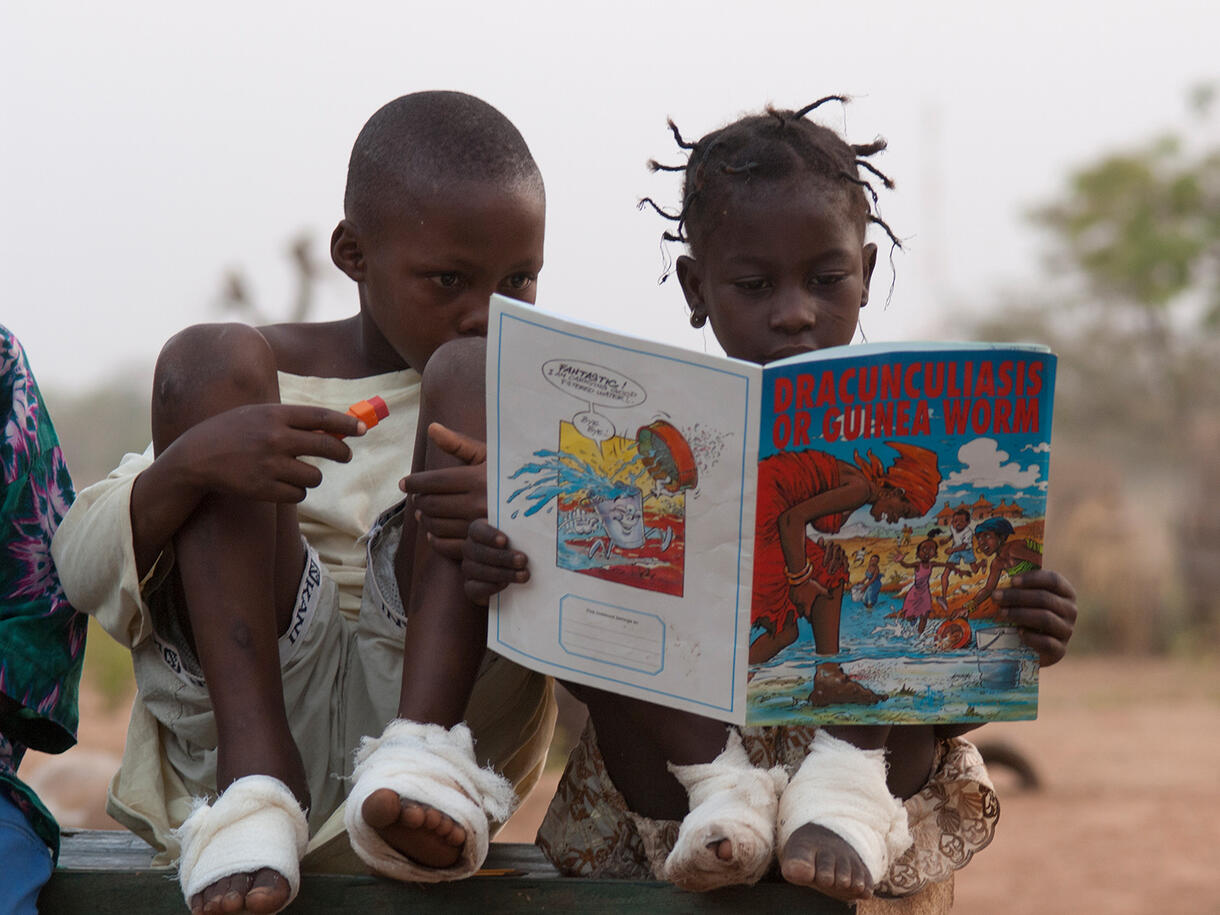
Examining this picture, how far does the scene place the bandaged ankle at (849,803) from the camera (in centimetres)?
131

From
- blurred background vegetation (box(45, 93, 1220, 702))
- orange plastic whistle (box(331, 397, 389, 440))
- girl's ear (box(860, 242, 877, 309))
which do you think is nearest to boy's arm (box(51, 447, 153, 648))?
orange plastic whistle (box(331, 397, 389, 440))

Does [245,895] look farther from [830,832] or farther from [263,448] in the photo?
[830,832]

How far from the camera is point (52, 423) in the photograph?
1.71 m

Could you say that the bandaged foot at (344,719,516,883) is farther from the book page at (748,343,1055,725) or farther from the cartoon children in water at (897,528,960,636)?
the cartoon children in water at (897,528,960,636)

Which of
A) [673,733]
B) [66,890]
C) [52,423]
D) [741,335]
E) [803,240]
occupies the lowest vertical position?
[66,890]

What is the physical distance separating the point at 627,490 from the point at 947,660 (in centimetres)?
38

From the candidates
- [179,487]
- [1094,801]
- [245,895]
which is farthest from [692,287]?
[1094,801]

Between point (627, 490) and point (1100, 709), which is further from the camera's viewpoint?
point (1100, 709)

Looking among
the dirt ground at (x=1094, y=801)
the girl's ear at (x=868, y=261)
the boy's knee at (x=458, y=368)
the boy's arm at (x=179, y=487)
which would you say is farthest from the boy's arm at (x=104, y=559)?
the dirt ground at (x=1094, y=801)

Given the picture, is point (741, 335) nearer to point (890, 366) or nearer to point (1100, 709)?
point (890, 366)

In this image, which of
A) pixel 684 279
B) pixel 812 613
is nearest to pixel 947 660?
pixel 812 613

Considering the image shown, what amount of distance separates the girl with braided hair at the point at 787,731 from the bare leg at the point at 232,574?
0.81 feet

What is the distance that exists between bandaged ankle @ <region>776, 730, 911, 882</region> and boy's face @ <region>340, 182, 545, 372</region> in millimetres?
822

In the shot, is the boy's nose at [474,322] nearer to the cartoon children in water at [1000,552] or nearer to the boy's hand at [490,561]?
the boy's hand at [490,561]
